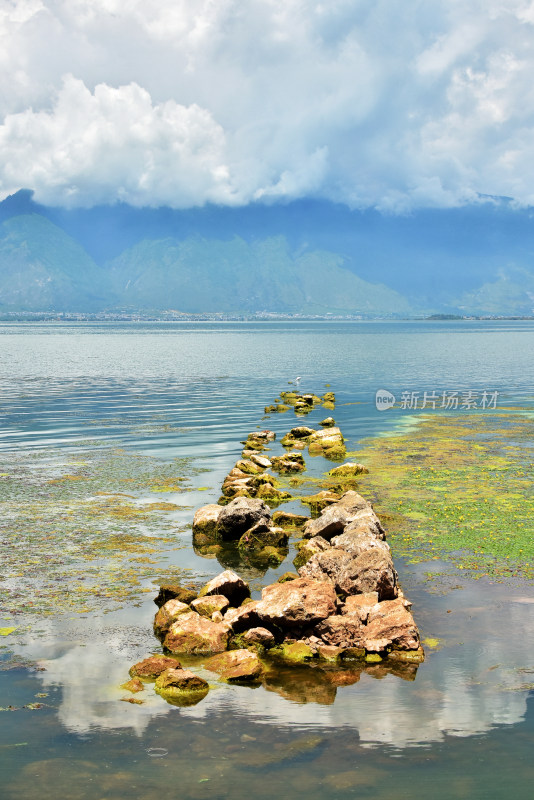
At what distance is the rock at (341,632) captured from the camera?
55.2 feet

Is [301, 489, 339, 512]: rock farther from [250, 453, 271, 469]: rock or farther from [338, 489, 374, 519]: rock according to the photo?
[250, 453, 271, 469]: rock

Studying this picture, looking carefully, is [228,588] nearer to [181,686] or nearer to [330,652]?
[330,652]

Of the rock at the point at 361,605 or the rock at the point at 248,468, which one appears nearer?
the rock at the point at 361,605

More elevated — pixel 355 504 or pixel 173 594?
pixel 355 504

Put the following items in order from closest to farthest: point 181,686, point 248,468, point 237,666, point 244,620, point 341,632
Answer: point 181,686
point 237,666
point 341,632
point 244,620
point 248,468

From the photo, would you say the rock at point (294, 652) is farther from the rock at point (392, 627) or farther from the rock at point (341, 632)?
the rock at point (392, 627)

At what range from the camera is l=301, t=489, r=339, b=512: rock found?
28797 mm

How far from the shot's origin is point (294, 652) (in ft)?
55.0

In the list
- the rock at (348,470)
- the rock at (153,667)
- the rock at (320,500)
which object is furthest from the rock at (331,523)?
the rock at (348,470)

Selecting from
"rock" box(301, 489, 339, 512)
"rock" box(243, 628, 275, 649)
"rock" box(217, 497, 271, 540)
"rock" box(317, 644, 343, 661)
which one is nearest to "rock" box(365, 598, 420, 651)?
"rock" box(317, 644, 343, 661)

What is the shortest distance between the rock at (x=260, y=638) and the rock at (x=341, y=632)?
112cm

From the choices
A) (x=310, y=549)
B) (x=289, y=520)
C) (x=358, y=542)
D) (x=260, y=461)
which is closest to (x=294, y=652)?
(x=358, y=542)

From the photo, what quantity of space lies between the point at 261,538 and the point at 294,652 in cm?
798

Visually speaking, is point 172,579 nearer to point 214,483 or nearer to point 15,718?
A: point 15,718
